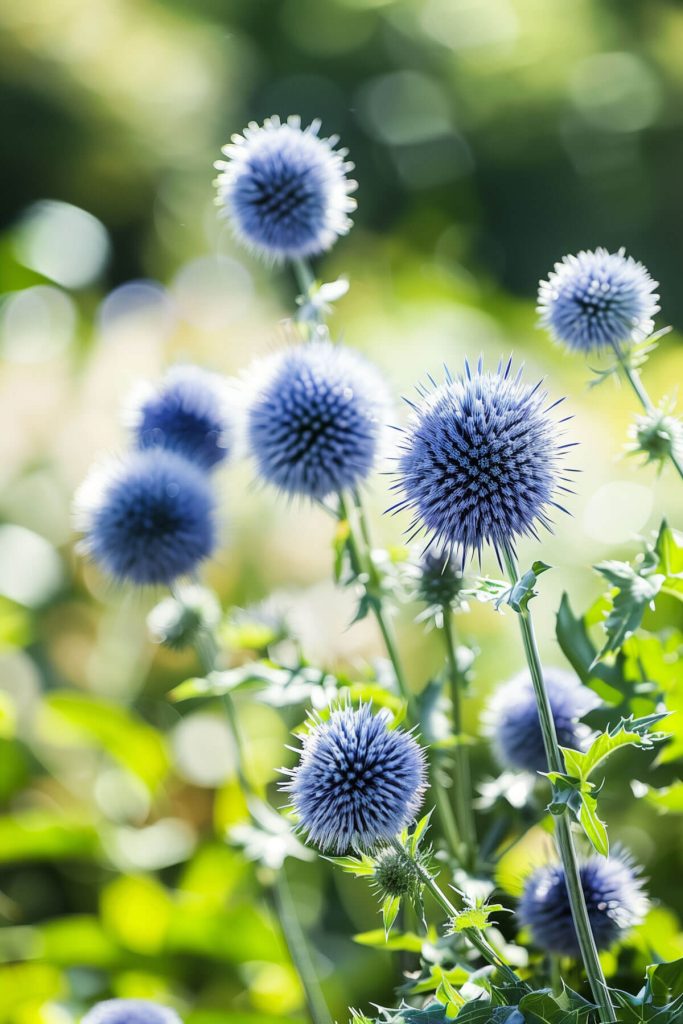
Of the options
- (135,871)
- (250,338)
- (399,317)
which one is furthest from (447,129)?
(135,871)

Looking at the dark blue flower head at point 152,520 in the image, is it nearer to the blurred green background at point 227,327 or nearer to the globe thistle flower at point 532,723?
the blurred green background at point 227,327

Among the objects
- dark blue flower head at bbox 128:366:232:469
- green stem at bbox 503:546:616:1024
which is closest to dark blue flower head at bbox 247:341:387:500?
dark blue flower head at bbox 128:366:232:469

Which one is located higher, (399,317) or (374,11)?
(374,11)

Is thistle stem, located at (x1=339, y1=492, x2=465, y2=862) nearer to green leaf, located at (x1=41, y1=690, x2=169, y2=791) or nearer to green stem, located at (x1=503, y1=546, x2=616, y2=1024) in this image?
green stem, located at (x1=503, y1=546, x2=616, y2=1024)

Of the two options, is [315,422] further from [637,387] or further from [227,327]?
[227,327]

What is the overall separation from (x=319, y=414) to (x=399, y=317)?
4.12 feet

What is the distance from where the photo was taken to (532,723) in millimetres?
708

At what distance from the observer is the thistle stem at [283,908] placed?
30.4 inches

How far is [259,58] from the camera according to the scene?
8.54 feet

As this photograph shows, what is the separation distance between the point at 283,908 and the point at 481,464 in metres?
0.48

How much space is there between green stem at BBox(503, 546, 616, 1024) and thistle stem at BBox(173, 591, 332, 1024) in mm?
309

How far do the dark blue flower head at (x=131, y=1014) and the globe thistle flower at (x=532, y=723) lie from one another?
0.29 metres

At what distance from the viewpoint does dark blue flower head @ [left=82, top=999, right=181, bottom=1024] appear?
641 millimetres

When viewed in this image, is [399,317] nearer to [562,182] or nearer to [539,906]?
[562,182]
